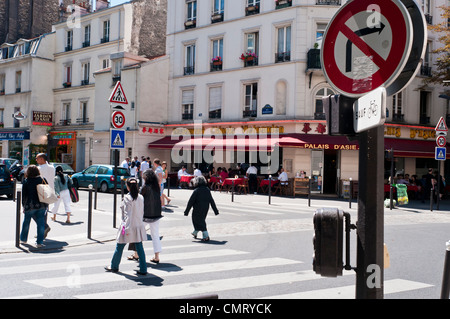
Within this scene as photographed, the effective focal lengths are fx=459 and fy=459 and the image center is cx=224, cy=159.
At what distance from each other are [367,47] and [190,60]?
95.8 ft

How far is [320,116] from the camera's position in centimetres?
2477

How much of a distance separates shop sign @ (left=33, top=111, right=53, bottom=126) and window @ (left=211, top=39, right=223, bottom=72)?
57.3 ft

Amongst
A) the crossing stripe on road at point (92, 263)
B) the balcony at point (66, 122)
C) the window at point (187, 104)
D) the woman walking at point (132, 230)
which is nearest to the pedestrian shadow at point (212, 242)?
the crossing stripe on road at point (92, 263)

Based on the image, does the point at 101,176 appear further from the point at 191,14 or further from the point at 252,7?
the point at 191,14

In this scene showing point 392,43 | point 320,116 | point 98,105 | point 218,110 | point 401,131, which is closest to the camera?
point 392,43

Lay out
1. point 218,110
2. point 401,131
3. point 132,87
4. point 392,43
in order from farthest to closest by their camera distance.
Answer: point 132,87, point 218,110, point 401,131, point 392,43

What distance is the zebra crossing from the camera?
18.8 feet

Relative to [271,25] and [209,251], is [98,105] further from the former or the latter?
[209,251]

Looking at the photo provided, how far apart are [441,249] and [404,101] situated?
19.4m

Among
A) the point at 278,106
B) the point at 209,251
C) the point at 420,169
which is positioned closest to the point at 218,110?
the point at 278,106

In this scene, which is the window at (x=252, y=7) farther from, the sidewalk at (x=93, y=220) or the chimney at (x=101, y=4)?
the chimney at (x=101, y=4)

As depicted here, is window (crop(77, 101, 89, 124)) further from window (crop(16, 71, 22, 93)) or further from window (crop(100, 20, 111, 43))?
window (crop(16, 71, 22, 93))

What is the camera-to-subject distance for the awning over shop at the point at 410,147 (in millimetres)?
24469

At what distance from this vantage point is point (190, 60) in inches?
1222
